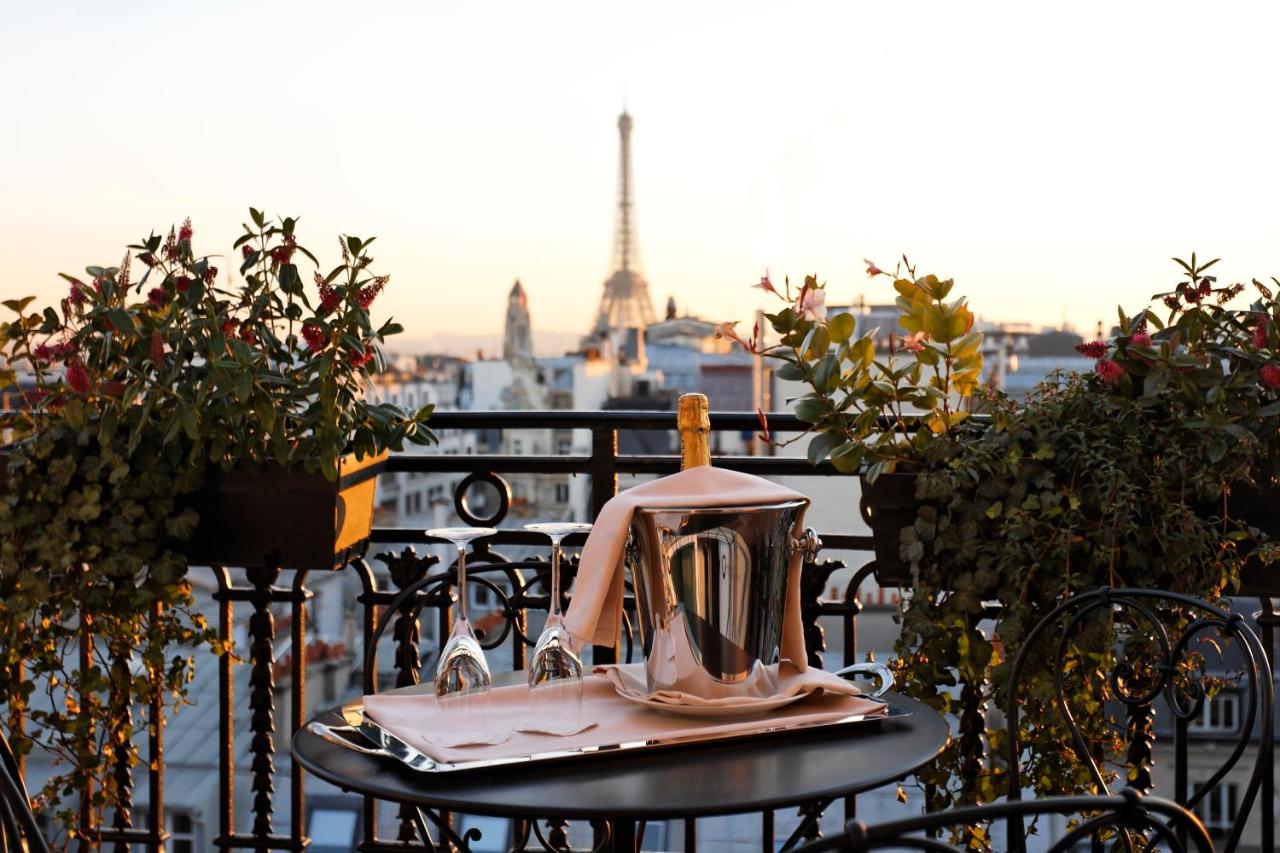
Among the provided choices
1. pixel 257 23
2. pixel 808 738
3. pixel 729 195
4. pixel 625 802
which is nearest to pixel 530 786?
pixel 625 802

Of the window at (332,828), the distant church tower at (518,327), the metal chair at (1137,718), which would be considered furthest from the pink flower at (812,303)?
the distant church tower at (518,327)

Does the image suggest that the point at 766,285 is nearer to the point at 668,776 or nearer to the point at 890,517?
the point at 890,517

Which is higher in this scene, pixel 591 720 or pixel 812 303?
pixel 812 303

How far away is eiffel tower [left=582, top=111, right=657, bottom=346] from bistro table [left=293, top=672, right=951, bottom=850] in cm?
3392

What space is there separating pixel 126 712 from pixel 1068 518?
1722 millimetres

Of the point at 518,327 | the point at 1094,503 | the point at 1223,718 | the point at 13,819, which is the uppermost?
the point at 518,327

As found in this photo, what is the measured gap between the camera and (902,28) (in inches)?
591

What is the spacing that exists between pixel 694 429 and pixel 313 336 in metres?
0.97

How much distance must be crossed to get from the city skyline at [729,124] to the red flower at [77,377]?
0.20m

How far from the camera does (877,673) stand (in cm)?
173

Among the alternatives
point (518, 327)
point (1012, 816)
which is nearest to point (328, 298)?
point (1012, 816)

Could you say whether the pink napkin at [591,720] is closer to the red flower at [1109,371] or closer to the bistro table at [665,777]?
the bistro table at [665,777]

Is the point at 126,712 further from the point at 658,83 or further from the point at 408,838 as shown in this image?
the point at 658,83

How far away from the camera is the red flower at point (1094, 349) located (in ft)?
6.78
